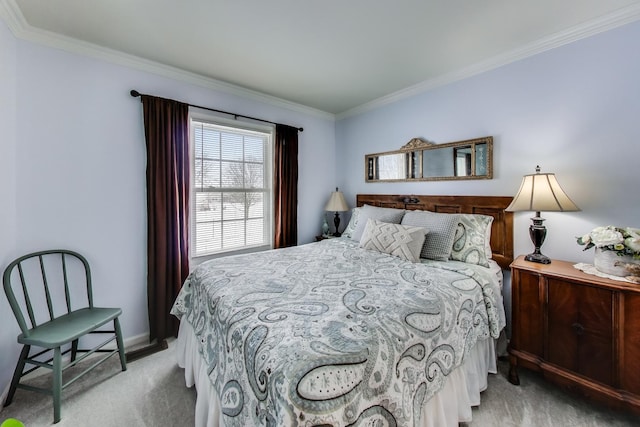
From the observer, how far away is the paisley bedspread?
0.89 m

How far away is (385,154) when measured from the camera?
10.7 ft

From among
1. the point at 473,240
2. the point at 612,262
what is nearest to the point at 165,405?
the point at 473,240

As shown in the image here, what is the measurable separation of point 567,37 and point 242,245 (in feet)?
11.4

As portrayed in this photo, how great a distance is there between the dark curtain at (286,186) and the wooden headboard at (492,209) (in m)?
1.47

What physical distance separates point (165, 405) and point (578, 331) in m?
2.59

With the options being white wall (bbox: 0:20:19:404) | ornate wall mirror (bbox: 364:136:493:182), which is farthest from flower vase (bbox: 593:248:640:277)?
white wall (bbox: 0:20:19:404)

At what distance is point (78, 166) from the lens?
211 cm

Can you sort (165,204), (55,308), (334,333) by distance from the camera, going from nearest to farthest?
1. (334,333)
2. (55,308)
3. (165,204)

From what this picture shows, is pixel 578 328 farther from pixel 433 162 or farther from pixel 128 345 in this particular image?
pixel 128 345

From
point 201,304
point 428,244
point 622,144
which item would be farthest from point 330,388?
point 622,144

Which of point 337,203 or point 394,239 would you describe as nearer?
point 394,239

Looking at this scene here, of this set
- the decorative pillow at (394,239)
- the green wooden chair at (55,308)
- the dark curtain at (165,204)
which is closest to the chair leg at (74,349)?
the green wooden chair at (55,308)

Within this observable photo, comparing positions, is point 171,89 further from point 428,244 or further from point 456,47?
point 428,244

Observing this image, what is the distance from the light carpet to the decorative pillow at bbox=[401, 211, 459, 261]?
95 centimetres
